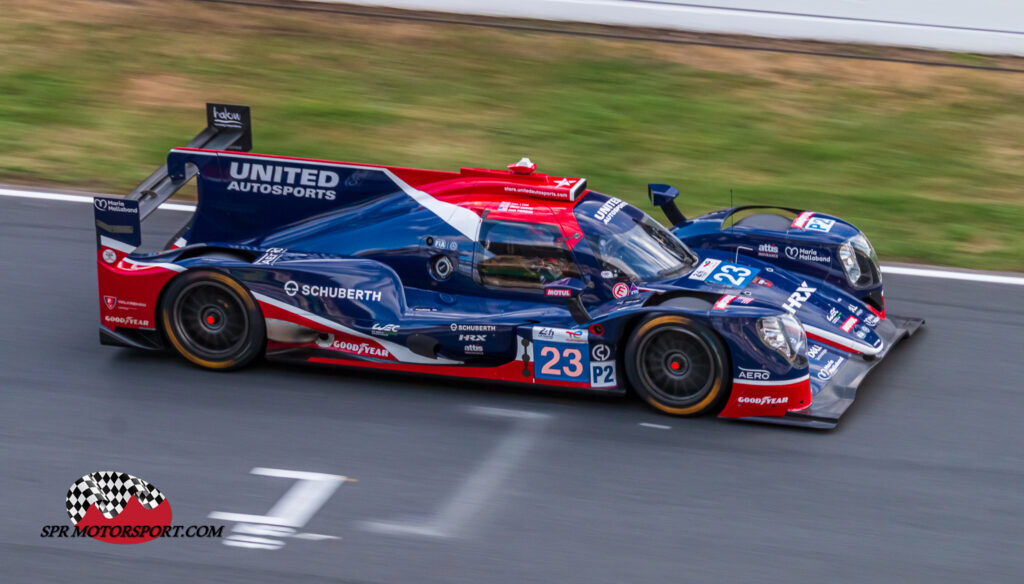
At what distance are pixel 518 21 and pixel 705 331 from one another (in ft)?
28.2

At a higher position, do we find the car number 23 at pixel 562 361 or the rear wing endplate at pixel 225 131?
the rear wing endplate at pixel 225 131

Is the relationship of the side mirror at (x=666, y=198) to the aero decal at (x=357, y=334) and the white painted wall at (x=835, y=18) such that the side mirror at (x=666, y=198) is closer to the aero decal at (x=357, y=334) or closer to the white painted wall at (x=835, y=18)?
the aero decal at (x=357, y=334)

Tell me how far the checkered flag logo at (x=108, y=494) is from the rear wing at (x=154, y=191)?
188 centimetres

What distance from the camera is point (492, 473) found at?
697cm

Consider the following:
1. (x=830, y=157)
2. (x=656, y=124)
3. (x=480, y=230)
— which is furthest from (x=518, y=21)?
(x=480, y=230)

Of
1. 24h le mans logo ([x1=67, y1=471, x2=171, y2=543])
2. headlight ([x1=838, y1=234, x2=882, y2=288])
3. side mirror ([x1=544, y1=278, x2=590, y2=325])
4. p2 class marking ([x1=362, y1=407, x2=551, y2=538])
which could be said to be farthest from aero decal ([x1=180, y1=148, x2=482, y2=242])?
headlight ([x1=838, y1=234, x2=882, y2=288])

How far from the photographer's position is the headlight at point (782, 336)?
715 cm

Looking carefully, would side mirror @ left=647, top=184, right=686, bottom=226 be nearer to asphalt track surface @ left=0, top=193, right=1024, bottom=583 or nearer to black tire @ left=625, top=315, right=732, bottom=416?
asphalt track surface @ left=0, top=193, right=1024, bottom=583

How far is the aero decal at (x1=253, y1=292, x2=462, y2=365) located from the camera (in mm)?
7758

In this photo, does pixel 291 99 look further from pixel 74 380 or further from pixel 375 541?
pixel 375 541

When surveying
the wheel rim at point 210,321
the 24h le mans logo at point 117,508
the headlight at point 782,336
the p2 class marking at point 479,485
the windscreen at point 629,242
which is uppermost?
the windscreen at point 629,242

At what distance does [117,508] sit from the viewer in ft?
21.7

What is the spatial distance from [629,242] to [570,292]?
1.81 ft

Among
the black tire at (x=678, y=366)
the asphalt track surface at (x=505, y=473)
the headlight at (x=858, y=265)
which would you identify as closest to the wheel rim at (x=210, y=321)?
the asphalt track surface at (x=505, y=473)
